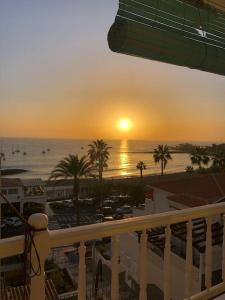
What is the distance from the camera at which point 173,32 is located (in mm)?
2174

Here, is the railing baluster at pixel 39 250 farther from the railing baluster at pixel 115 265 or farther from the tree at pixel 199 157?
the tree at pixel 199 157

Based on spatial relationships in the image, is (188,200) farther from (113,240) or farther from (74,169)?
(74,169)

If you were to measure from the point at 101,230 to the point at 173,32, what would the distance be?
4.87 ft

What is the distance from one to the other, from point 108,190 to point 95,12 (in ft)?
78.6

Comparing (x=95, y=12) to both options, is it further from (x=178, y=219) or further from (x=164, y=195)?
(x=164, y=195)

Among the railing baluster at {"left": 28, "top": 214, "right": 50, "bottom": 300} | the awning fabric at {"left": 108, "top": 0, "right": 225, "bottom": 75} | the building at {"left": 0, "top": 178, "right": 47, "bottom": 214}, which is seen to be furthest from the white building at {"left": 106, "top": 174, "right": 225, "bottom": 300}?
the building at {"left": 0, "top": 178, "right": 47, "bottom": 214}

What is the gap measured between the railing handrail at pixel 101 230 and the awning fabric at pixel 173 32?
1.03 meters

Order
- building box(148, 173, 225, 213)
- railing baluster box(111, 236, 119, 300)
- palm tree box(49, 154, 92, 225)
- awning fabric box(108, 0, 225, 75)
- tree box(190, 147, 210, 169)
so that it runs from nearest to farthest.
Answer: railing baluster box(111, 236, 119, 300) → awning fabric box(108, 0, 225, 75) → building box(148, 173, 225, 213) → palm tree box(49, 154, 92, 225) → tree box(190, 147, 210, 169)

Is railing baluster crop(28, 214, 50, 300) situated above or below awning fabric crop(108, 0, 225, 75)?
below

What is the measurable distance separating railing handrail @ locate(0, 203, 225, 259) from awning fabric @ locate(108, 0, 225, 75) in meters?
1.03

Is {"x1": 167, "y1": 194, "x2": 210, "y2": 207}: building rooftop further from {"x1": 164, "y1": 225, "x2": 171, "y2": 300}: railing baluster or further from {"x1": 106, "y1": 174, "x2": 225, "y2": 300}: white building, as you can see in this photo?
{"x1": 164, "y1": 225, "x2": 171, "y2": 300}: railing baluster

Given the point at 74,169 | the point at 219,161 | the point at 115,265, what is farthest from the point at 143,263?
the point at 219,161

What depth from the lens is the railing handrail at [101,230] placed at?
3.88 feet

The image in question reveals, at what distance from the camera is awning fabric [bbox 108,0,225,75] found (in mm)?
1947
